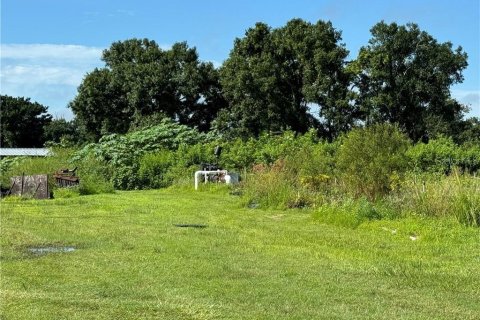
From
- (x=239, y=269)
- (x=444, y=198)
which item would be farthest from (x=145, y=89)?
(x=239, y=269)

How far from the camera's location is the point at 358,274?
773 centimetres

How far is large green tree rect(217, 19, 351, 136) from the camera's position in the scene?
130ft

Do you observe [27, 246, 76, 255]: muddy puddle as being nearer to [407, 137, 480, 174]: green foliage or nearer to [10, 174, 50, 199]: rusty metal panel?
[10, 174, 50, 199]: rusty metal panel

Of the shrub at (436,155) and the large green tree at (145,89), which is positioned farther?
the large green tree at (145,89)

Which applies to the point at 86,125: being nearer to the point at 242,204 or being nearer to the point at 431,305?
the point at 242,204

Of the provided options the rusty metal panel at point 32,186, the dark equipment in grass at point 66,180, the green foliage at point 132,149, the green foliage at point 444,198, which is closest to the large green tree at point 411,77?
the green foliage at point 132,149

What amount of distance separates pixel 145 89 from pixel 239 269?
3943 centimetres

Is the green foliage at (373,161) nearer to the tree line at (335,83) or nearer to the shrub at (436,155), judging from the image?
the shrub at (436,155)

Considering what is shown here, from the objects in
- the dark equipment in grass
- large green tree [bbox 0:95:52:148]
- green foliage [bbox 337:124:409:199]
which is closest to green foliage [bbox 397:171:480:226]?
green foliage [bbox 337:124:409:199]

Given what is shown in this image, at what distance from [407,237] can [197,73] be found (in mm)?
37812

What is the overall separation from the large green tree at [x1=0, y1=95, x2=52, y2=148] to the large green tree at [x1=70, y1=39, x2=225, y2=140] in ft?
76.5

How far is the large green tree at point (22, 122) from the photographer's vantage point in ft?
229

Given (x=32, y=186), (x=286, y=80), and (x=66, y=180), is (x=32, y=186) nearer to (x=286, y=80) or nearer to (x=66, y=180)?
(x=66, y=180)

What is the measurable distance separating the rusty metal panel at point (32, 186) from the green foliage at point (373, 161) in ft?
33.2
